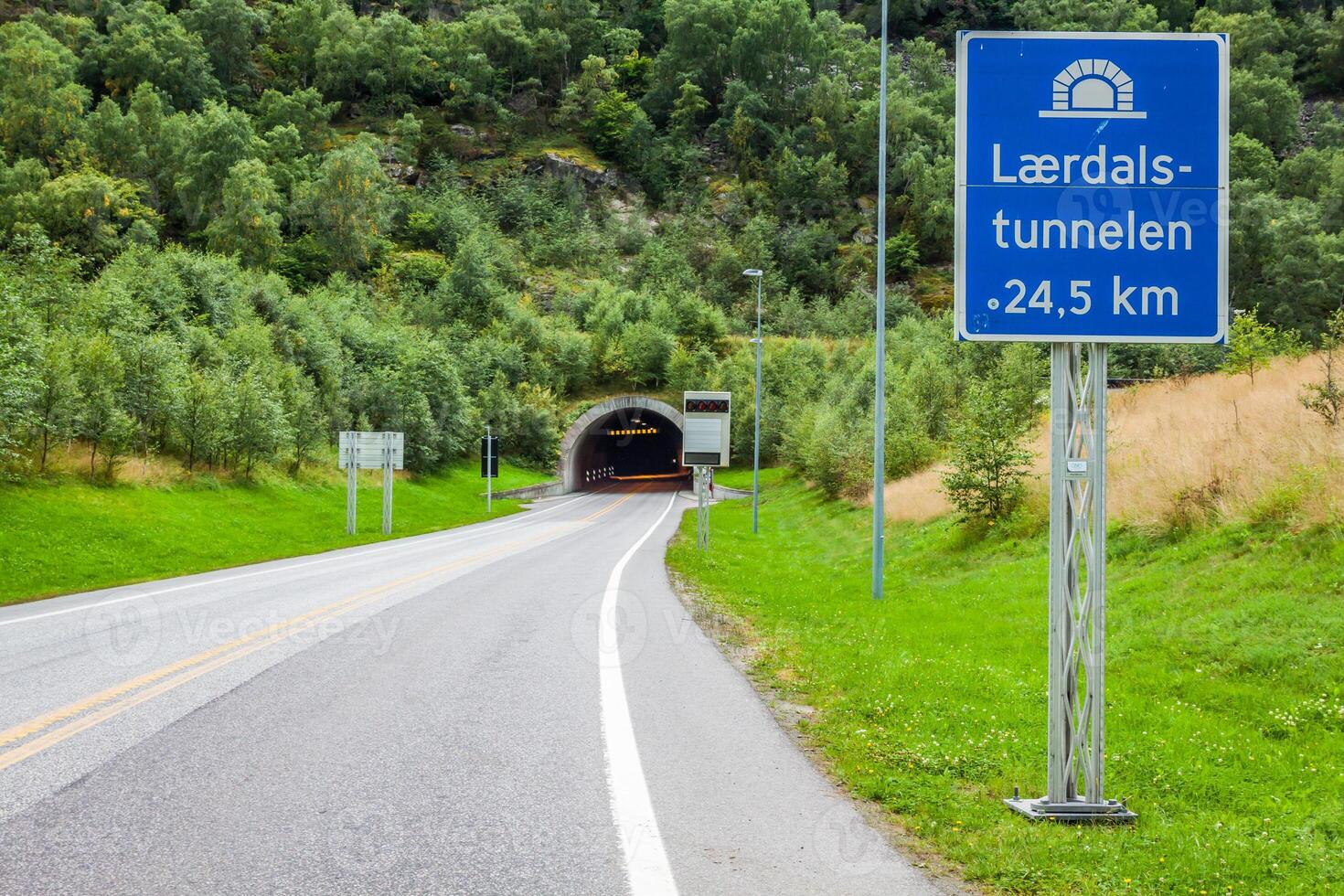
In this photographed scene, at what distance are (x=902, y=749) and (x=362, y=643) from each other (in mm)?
6562

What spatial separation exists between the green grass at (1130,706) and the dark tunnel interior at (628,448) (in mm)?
60896

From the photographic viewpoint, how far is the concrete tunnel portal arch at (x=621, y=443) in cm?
6975

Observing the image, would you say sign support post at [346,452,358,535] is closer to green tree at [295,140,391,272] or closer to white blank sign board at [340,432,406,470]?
white blank sign board at [340,432,406,470]

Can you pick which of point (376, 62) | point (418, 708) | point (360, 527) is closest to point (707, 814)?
point (418, 708)

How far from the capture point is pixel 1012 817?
5.06m

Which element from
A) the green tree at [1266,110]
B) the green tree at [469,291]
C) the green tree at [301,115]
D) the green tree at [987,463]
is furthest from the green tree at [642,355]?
the green tree at [1266,110]

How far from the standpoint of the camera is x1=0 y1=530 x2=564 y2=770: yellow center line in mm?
6141

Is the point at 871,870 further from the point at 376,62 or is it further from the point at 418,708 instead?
the point at 376,62

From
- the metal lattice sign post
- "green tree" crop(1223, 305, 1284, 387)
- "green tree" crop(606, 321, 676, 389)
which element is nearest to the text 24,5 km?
"green tree" crop(1223, 305, 1284, 387)

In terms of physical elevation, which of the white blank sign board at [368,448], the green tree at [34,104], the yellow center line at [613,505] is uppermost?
the green tree at [34,104]

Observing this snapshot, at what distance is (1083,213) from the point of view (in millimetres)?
5387

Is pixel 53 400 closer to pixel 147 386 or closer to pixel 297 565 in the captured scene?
pixel 147 386

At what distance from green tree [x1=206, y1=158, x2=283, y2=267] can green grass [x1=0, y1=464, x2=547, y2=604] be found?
149 feet

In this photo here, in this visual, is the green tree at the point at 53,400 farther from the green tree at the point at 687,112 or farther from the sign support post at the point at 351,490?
the green tree at the point at 687,112
